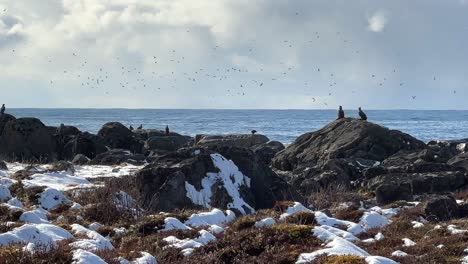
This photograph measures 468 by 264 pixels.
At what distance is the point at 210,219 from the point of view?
11.3 metres

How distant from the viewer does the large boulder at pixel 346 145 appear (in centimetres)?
3191

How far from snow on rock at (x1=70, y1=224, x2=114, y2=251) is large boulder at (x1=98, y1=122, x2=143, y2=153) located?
3041 cm

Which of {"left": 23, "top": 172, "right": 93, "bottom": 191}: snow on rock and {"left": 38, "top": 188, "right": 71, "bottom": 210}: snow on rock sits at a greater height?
{"left": 38, "top": 188, "right": 71, "bottom": 210}: snow on rock

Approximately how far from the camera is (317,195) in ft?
62.3

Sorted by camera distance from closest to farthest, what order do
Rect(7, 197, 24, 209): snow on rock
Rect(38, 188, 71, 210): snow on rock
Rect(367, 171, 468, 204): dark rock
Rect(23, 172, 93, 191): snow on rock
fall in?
1. Rect(7, 197, 24, 209): snow on rock
2. Rect(38, 188, 71, 210): snow on rock
3. Rect(23, 172, 93, 191): snow on rock
4. Rect(367, 171, 468, 204): dark rock

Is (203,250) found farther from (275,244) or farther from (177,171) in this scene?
(177,171)

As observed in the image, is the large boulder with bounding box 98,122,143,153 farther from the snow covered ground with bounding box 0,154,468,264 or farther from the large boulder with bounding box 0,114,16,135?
the snow covered ground with bounding box 0,154,468,264

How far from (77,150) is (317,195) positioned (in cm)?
2013

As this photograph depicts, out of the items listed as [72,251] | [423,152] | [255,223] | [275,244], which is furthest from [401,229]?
[423,152]

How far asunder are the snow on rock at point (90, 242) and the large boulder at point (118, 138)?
99.8 feet

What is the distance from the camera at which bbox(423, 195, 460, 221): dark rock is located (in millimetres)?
15703

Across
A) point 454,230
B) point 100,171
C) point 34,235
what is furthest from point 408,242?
point 100,171

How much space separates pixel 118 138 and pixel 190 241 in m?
33.0

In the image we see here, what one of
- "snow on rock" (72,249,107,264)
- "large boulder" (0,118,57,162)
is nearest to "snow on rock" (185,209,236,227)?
"snow on rock" (72,249,107,264)
